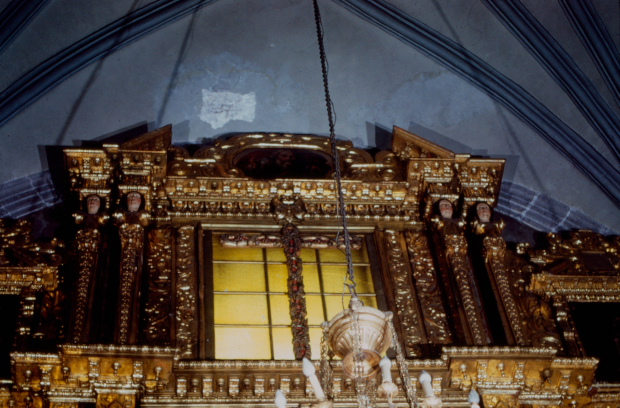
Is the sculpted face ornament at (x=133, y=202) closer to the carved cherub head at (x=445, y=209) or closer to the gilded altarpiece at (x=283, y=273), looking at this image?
the gilded altarpiece at (x=283, y=273)

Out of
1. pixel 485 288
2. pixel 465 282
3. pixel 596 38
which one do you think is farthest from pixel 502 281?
pixel 596 38

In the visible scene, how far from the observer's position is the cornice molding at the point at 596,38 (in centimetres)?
930

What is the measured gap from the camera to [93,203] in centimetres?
834

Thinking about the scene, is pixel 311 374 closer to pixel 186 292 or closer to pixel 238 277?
pixel 186 292

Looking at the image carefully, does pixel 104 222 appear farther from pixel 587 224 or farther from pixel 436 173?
pixel 587 224

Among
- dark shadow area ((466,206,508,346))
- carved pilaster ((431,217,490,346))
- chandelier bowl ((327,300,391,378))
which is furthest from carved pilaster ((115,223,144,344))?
dark shadow area ((466,206,508,346))

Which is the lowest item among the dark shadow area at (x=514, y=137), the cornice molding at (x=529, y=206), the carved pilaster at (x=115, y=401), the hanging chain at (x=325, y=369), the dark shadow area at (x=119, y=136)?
the hanging chain at (x=325, y=369)

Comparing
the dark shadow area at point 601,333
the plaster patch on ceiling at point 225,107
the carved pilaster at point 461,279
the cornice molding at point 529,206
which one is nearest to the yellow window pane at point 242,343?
the carved pilaster at point 461,279

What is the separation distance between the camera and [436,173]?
8953mm

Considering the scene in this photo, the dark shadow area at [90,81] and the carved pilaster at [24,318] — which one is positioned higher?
the dark shadow area at [90,81]

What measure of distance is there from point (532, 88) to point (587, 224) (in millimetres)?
1558

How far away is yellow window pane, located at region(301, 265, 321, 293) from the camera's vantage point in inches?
315

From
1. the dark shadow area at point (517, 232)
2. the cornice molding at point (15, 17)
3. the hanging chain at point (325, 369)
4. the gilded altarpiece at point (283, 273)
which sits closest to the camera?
the hanging chain at point (325, 369)

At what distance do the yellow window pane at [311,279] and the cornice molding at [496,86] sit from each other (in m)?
2.91
